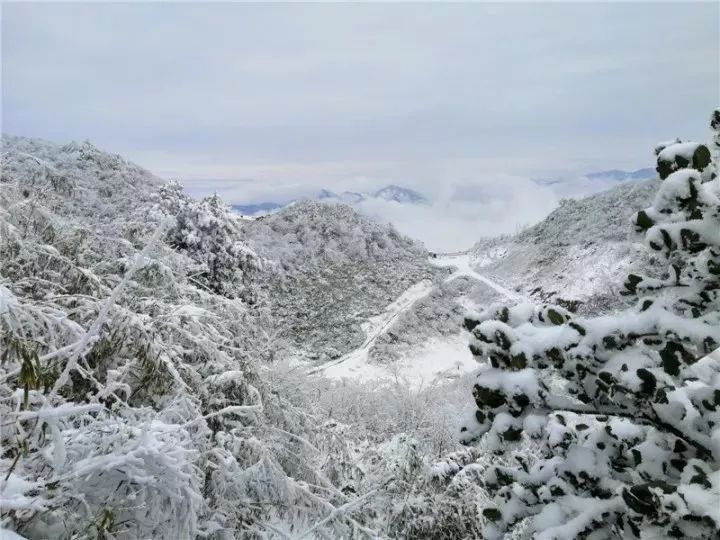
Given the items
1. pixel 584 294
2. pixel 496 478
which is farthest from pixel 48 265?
pixel 584 294

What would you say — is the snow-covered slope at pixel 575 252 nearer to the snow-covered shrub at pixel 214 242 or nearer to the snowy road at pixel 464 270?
the snowy road at pixel 464 270

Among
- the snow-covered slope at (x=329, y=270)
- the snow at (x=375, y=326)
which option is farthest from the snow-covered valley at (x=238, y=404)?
the snow-covered slope at (x=329, y=270)

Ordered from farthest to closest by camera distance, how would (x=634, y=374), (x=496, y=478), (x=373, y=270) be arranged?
(x=373, y=270), (x=496, y=478), (x=634, y=374)

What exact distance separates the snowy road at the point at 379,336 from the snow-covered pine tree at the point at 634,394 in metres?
15.4

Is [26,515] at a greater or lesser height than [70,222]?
lesser

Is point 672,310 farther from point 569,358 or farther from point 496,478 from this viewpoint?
point 496,478

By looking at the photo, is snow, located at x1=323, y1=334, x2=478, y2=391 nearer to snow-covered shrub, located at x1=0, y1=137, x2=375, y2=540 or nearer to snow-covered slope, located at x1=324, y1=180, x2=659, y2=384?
snow-covered slope, located at x1=324, y1=180, x2=659, y2=384

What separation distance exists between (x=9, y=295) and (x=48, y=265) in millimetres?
2739

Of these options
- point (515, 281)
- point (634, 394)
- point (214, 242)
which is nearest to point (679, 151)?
point (634, 394)

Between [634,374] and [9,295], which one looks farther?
[9,295]

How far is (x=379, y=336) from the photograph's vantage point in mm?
25797

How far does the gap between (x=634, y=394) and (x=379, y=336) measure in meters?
24.1

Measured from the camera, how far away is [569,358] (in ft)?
6.89

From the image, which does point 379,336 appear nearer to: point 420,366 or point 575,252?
point 420,366
